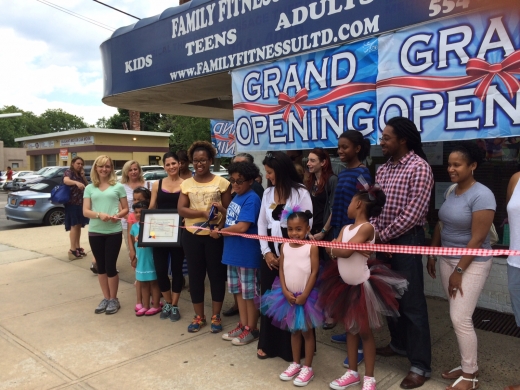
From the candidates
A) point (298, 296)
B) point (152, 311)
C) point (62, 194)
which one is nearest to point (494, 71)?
point (298, 296)

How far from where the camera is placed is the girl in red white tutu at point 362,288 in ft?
9.10

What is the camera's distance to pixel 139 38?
6.43 m

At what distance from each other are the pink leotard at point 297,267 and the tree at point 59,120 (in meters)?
102

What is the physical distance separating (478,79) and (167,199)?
328 centimetres

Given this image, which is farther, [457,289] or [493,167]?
[493,167]

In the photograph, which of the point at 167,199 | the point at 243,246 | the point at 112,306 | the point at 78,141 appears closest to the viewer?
the point at 243,246

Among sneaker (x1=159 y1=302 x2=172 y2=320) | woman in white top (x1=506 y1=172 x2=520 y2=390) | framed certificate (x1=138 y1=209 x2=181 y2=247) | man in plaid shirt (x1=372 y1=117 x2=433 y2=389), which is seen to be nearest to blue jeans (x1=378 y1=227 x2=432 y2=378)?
man in plaid shirt (x1=372 y1=117 x2=433 y2=389)

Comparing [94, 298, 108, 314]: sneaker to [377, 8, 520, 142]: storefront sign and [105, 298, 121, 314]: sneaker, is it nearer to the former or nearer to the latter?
[105, 298, 121, 314]: sneaker

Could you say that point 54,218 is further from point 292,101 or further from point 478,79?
point 478,79

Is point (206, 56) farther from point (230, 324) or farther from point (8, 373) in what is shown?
point (8, 373)

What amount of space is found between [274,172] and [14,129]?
3727 inches

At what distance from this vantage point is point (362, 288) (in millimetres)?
2828

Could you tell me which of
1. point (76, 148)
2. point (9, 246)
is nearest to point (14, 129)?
point (76, 148)

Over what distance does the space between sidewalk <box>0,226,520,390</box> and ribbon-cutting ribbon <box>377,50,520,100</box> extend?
223 cm
